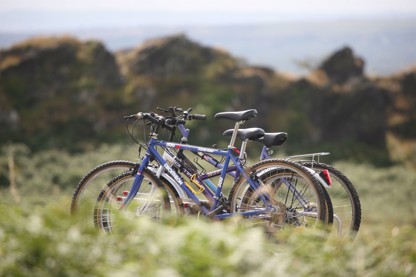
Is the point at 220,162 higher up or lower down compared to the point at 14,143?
higher up

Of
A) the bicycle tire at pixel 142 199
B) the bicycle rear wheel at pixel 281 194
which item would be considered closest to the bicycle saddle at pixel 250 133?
the bicycle rear wheel at pixel 281 194

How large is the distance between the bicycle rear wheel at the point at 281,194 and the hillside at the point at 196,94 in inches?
1655

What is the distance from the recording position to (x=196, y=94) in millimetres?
54625

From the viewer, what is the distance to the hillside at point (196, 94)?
5022 centimetres

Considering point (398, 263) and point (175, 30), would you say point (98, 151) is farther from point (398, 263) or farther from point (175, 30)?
point (398, 263)

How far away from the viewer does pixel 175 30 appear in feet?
186

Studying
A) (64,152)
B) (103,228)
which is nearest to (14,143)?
(64,152)

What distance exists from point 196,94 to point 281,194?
160 ft

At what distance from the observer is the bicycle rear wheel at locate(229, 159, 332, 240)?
5.73 meters

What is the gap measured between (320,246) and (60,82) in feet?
166

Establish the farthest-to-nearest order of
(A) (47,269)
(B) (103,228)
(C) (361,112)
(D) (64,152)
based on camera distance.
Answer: (C) (361,112)
(D) (64,152)
(B) (103,228)
(A) (47,269)

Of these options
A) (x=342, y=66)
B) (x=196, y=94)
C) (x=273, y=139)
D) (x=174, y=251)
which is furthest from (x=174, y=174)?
(x=342, y=66)

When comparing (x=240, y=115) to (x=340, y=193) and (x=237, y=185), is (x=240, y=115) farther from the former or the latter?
(x=340, y=193)

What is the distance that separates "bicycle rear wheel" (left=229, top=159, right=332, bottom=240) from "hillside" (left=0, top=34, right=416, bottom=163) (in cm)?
4203
